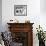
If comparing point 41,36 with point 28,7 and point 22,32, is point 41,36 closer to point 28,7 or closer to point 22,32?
point 22,32

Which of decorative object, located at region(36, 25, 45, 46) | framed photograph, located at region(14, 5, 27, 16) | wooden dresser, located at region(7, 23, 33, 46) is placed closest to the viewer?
decorative object, located at region(36, 25, 45, 46)

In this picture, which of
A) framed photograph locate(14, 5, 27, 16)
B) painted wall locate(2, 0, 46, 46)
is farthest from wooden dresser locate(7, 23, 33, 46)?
framed photograph locate(14, 5, 27, 16)

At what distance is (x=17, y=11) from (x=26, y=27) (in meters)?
0.73

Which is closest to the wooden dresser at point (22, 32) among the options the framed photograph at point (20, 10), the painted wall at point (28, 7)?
the painted wall at point (28, 7)

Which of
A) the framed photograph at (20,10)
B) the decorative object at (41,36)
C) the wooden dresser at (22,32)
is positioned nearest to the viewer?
the decorative object at (41,36)

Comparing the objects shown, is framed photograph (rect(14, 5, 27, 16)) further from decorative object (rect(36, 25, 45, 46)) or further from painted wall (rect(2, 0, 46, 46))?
decorative object (rect(36, 25, 45, 46))

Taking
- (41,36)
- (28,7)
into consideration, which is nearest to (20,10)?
(28,7)

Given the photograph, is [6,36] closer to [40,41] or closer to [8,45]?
[8,45]

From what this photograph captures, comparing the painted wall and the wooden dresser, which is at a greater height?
the painted wall

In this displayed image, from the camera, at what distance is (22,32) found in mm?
5320

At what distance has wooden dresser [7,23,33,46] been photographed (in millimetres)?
5254

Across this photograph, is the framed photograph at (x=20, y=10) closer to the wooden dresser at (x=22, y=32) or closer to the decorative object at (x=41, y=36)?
the wooden dresser at (x=22, y=32)

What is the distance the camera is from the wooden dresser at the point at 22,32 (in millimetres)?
5254

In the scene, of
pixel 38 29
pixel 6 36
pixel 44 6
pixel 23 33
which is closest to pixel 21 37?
pixel 23 33
